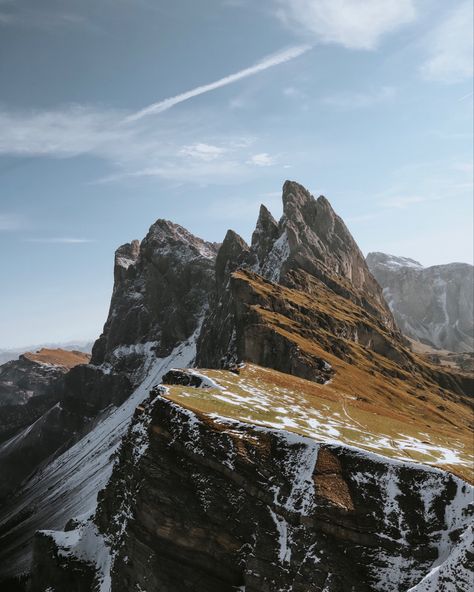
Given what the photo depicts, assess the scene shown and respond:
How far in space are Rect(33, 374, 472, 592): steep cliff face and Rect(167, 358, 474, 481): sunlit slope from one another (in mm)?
3268

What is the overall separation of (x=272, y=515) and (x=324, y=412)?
26406 millimetres

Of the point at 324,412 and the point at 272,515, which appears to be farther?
the point at 324,412

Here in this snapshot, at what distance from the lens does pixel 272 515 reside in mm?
54031

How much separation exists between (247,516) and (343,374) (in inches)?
2797

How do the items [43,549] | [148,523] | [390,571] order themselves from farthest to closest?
[43,549] → [148,523] → [390,571]

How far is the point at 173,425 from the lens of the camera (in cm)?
6194

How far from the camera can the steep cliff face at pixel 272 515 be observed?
162 feet

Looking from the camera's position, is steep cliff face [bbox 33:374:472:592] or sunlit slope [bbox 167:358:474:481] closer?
steep cliff face [bbox 33:374:472:592]

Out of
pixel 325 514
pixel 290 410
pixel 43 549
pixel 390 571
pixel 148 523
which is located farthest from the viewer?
pixel 43 549

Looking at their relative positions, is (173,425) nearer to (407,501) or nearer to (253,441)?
(253,441)

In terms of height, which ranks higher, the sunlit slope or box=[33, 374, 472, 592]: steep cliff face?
the sunlit slope

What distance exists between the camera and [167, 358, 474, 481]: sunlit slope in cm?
6172

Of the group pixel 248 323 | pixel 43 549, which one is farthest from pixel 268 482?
pixel 248 323

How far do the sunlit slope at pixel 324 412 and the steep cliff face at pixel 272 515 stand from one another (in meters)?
3.27
